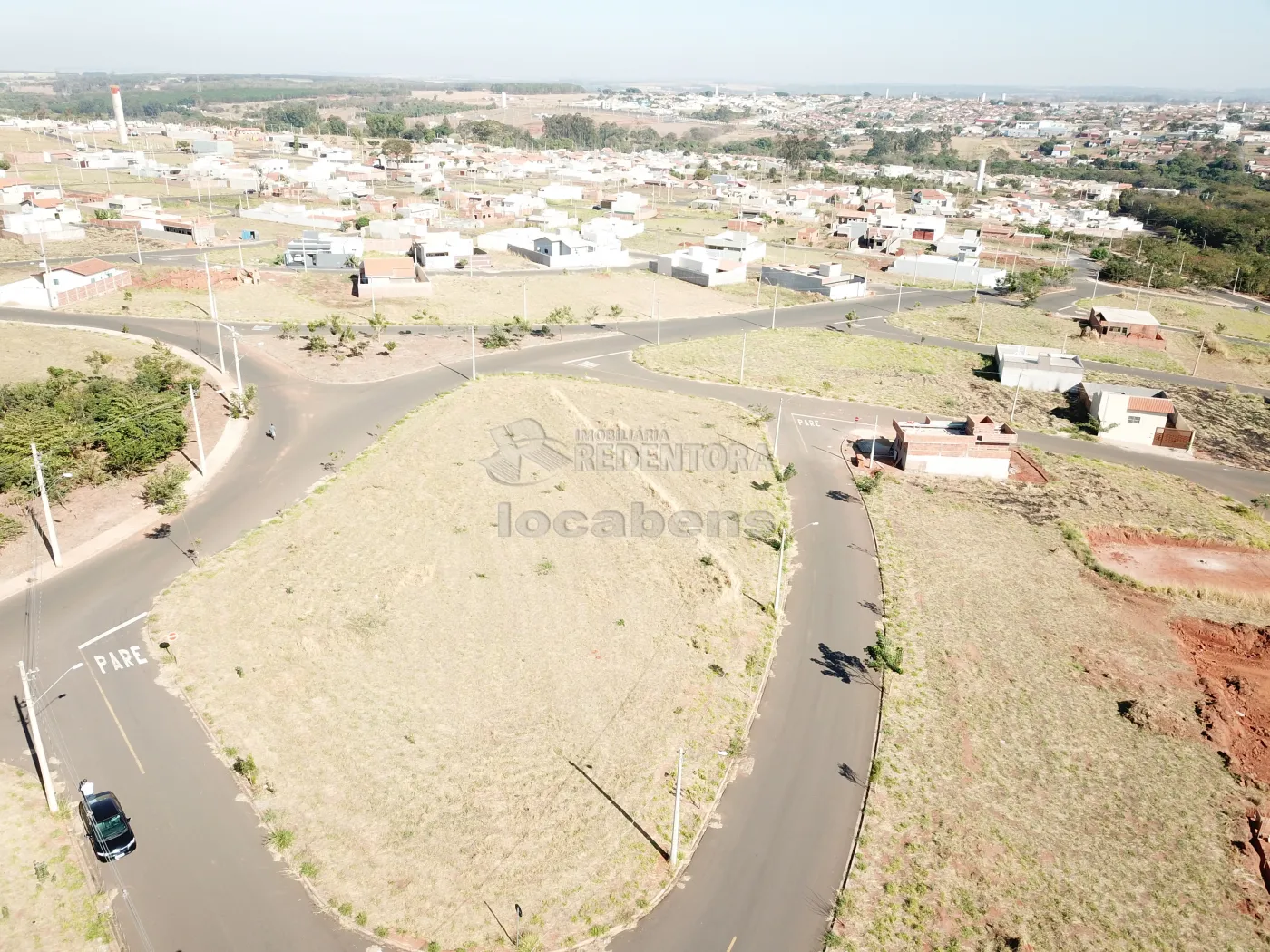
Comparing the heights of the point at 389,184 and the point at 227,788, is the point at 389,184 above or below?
above

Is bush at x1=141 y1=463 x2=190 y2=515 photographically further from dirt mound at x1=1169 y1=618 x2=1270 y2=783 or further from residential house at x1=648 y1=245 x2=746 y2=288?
residential house at x1=648 y1=245 x2=746 y2=288

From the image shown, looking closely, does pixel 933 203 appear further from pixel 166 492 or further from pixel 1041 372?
pixel 166 492

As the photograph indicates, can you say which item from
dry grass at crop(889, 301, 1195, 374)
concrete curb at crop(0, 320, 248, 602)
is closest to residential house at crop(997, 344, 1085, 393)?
dry grass at crop(889, 301, 1195, 374)

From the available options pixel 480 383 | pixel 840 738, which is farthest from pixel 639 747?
pixel 480 383

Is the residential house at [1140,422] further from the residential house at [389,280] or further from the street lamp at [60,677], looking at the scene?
the residential house at [389,280]

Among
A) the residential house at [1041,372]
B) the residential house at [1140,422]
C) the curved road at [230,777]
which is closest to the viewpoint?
the curved road at [230,777]

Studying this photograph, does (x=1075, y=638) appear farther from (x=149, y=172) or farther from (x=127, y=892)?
(x=149, y=172)

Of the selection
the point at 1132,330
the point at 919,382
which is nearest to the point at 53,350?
the point at 919,382

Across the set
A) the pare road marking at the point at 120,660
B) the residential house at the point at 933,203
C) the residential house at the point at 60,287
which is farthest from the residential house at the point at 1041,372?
the residential house at the point at 933,203
